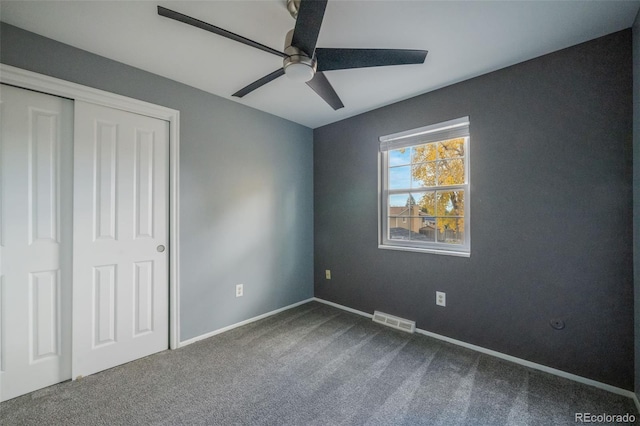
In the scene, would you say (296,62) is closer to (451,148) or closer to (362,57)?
(362,57)

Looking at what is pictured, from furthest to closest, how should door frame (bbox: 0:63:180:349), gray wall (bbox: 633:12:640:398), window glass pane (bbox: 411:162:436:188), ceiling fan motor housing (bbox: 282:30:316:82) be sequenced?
1. window glass pane (bbox: 411:162:436:188)
2. door frame (bbox: 0:63:180:349)
3. gray wall (bbox: 633:12:640:398)
4. ceiling fan motor housing (bbox: 282:30:316:82)

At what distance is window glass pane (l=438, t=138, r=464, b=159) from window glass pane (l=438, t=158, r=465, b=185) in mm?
54

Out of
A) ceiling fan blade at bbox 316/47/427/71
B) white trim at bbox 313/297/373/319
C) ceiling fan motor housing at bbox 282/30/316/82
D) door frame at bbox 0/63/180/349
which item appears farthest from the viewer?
white trim at bbox 313/297/373/319

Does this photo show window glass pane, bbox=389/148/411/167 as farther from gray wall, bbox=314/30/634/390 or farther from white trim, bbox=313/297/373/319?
white trim, bbox=313/297/373/319

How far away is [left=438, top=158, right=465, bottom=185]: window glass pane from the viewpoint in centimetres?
241

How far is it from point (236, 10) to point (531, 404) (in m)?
2.98

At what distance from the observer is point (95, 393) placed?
173 cm

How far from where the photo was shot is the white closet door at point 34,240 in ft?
5.46

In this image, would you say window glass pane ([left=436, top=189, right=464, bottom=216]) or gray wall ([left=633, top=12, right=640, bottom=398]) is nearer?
gray wall ([left=633, top=12, right=640, bottom=398])

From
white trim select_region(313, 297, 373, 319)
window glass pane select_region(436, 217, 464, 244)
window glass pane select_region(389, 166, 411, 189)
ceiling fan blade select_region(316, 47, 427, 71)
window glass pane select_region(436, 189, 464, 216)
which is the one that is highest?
ceiling fan blade select_region(316, 47, 427, 71)

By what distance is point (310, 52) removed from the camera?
4.39 ft

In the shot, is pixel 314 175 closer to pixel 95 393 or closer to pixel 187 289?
pixel 187 289

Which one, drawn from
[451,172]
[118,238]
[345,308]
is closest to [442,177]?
[451,172]

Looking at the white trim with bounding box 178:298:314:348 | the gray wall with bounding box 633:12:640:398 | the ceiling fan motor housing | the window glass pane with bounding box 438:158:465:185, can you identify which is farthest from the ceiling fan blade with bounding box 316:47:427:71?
the white trim with bounding box 178:298:314:348
